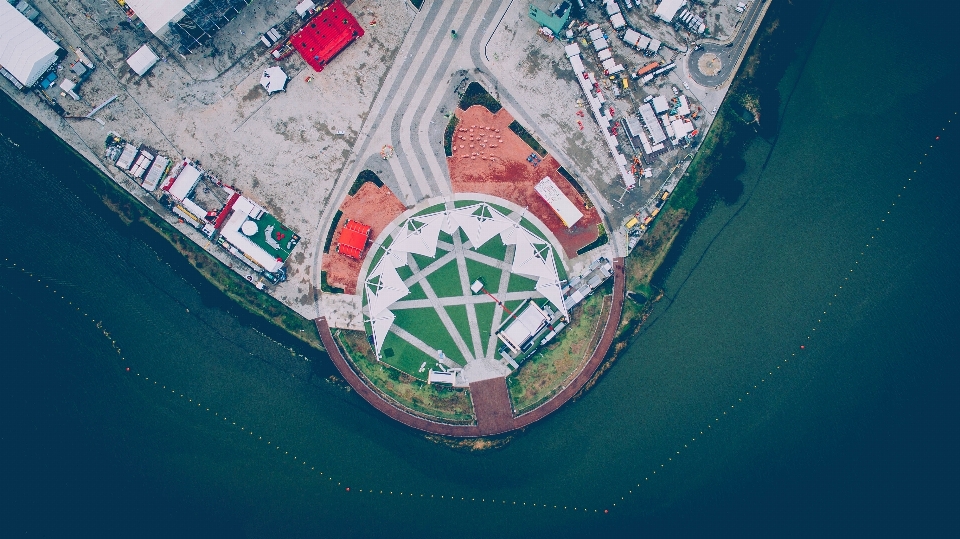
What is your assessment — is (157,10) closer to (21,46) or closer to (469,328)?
(21,46)

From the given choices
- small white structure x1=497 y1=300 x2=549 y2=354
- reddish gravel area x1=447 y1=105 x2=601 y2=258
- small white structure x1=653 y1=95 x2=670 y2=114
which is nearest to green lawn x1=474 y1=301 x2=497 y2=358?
small white structure x1=497 y1=300 x2=549 y2=354

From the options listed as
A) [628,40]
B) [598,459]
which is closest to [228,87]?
[628,40]

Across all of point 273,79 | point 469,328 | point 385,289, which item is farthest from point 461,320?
point 273,79

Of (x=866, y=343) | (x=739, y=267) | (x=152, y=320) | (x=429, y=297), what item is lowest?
(x=866, y=343)

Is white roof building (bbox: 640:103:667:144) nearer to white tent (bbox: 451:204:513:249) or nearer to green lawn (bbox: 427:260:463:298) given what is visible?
white tent (bbox: 451:204:513:249)

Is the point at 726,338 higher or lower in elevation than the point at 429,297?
lower

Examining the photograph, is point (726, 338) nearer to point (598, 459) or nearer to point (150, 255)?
point (598, 459)

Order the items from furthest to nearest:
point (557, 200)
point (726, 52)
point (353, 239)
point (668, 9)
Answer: point (726, 52) < point (668, 9) < point (557, 200) < point (353, 239)
